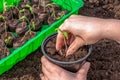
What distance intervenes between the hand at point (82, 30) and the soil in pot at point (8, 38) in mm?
598

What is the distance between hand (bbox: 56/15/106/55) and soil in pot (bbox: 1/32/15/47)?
598 mm

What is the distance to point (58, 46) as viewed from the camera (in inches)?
64.4

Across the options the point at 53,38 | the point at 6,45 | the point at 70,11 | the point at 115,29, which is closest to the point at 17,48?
the point at 6,45

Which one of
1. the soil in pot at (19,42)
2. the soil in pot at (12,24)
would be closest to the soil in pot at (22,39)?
the soil in pot at (19,42)

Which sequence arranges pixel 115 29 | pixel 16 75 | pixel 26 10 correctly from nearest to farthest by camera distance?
pixel 115 29 → pixel 16 75 → pixel 26 10

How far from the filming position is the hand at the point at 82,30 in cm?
154

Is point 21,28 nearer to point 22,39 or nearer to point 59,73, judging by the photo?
point 22,39

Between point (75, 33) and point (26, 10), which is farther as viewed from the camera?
point (26, 10)

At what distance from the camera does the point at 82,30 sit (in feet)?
5.09

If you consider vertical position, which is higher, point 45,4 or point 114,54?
point 45,4

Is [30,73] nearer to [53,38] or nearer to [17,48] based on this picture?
[17,48]

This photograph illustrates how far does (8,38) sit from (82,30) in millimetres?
732

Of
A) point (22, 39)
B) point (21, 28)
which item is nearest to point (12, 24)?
point (21, 28)

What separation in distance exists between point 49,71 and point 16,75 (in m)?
0.42
